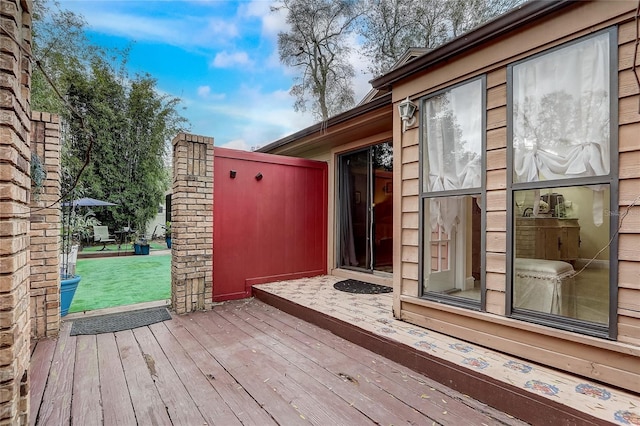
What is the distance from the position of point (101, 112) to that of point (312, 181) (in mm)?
9853

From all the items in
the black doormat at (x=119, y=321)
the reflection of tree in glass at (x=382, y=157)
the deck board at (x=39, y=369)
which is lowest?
the black doormat at (x=119, y=321)

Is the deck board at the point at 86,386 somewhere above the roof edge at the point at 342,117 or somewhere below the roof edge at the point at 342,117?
below

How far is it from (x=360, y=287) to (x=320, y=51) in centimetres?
949

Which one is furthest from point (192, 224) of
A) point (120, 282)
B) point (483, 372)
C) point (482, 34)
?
point (482, 34)

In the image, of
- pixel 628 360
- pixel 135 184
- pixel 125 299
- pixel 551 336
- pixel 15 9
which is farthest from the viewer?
pixel 135 184

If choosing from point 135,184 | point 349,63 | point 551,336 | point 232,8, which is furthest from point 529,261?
point 135,184

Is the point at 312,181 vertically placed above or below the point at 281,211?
above

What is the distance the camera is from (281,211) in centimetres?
494

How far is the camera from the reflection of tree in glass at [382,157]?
488 cm

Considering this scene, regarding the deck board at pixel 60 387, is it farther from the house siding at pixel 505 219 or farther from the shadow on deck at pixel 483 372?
the house siding at pixel 505 219

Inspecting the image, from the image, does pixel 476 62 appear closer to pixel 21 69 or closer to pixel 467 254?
pixel 467 254

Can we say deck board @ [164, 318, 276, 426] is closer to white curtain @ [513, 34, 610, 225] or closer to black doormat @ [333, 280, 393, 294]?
black doormat @ [333, 280, 393, 294]

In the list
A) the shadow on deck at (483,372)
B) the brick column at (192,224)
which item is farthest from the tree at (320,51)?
the shadow on deck at (483,372)

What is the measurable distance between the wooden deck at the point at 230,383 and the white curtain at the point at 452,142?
156cm
